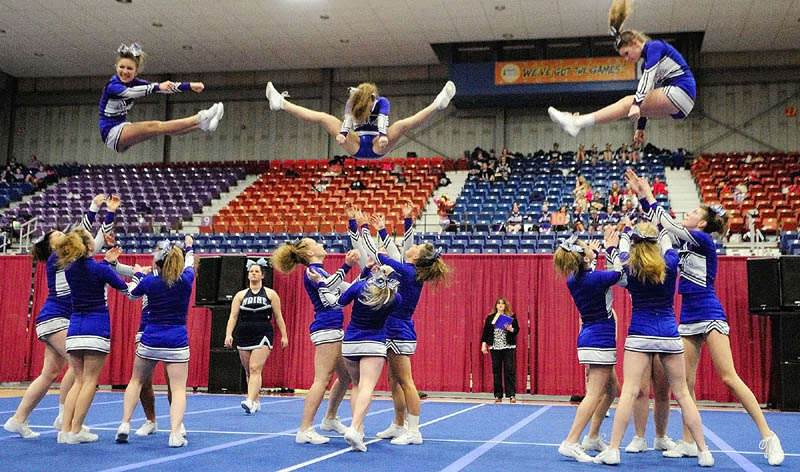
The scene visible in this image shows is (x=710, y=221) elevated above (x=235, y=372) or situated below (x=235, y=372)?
above

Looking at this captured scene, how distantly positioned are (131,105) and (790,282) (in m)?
8.63

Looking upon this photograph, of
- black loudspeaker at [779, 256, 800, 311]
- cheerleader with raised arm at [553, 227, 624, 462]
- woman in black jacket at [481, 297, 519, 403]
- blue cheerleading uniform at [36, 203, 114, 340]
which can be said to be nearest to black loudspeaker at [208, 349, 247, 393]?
woman in black jacket at [481, 297, 519, 403]

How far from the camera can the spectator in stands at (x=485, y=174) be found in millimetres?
19334

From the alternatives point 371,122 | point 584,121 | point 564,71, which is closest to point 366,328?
point 371,122

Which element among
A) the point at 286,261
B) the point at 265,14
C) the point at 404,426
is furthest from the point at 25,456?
the point at 265,14

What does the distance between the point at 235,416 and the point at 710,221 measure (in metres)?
5.42

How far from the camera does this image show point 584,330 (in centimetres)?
568

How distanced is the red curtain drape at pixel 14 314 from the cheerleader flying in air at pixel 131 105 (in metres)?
8.36

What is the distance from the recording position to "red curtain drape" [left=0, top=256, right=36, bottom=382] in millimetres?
12688

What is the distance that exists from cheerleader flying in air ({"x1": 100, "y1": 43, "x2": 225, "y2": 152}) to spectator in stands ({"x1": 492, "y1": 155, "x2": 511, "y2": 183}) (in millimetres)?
14104

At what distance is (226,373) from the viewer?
1150 centimetres

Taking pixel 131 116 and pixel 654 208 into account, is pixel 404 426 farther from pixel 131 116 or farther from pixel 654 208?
pixel 131 116

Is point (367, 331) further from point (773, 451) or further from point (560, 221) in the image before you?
point (560, 221)

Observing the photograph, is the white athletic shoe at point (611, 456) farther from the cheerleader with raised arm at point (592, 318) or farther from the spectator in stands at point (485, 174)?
the spectator in stands at point (485, 174)
